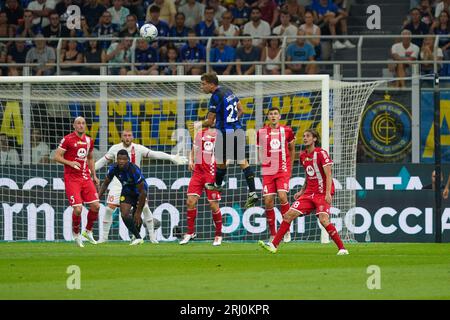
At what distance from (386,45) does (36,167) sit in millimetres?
8006

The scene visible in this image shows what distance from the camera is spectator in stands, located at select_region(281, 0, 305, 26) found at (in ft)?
83.8

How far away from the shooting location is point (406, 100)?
2242cm

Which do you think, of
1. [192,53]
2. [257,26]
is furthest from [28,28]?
[257,26]

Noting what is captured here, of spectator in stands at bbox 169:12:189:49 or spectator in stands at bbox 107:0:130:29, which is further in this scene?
spectator in stands at bbox 107:0:130:29

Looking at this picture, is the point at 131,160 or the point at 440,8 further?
the point at 440,8

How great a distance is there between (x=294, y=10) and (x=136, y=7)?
358 centimetres

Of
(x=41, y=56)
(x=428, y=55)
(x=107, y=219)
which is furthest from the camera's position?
(x=41, y=56)

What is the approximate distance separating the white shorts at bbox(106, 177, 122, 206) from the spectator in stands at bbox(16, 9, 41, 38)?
19.9 feet

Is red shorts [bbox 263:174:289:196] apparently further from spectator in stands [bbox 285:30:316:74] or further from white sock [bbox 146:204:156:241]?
spectator in stands [bbox 285:30:316:74]

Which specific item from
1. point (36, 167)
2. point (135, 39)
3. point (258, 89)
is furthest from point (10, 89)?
point (258, 89)

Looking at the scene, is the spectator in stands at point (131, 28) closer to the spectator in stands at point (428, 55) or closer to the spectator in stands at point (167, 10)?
the spectator in stands at point (167, 10)

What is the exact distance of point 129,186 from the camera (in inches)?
786

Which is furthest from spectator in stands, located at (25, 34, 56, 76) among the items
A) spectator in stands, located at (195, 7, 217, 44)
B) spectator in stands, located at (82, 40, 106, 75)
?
spectator in stands, located at (195, 7, 217, 44)

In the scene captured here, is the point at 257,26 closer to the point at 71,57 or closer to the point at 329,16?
the point at 329,16
